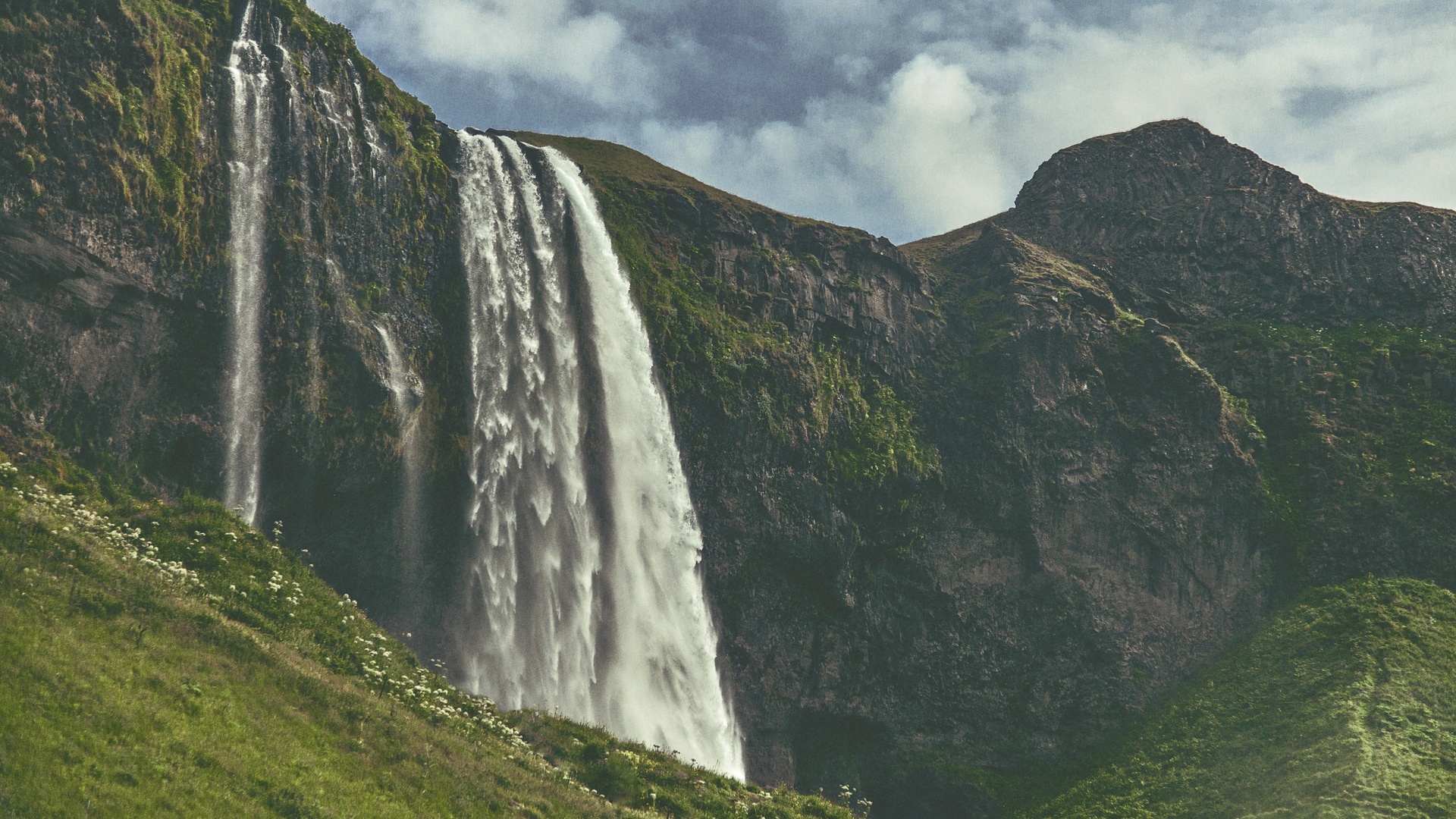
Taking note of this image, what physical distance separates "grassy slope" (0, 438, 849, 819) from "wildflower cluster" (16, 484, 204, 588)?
88 millimetres

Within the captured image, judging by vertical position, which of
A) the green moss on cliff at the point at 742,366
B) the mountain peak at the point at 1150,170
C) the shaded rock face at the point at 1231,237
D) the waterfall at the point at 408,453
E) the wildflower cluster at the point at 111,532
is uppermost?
the mountain peak at the point at 1150,170

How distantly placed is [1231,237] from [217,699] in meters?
84.1

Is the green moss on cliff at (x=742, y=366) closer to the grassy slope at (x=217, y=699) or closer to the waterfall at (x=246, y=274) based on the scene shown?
the waterfall at (x=246, y=274)

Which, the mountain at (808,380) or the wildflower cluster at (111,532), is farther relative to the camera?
the mountain at (808,380)

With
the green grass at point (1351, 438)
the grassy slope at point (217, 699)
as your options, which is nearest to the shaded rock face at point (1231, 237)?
the green grass at point (1351, 438)

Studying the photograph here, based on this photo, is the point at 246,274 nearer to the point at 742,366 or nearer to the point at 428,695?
the point at 428,695

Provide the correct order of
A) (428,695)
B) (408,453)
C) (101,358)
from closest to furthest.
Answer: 1. (428,695)
2. (101,358)
3. (408,453)

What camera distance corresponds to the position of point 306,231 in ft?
139

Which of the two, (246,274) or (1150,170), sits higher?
(1150,170)

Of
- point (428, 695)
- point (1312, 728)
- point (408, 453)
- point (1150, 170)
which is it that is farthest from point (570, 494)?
point (1150, 170)

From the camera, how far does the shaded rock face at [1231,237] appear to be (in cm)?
7975

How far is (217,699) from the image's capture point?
66.6 feet

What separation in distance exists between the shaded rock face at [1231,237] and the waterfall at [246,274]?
64.2 meters

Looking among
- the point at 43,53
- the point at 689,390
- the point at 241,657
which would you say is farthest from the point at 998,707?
the point at 43,53
